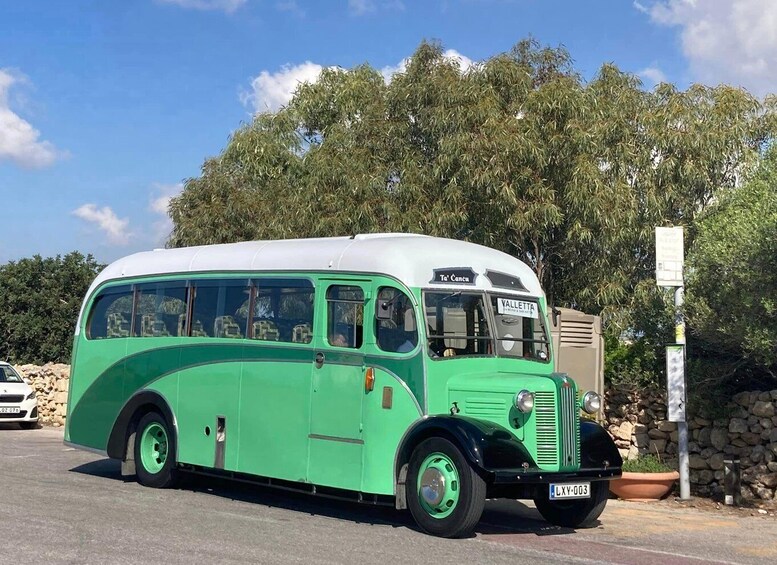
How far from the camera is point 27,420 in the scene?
912 inches

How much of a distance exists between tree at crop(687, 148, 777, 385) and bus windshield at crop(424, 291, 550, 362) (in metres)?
2.73

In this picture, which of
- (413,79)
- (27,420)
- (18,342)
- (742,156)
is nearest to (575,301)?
(742,156)

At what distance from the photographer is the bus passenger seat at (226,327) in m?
12.1

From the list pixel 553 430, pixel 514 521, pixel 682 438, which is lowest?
pixel 514 521

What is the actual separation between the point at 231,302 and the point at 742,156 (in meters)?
11.0

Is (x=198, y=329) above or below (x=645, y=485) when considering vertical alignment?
above

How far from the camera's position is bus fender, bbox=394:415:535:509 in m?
9.32

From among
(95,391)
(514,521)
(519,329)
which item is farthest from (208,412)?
(519,329)

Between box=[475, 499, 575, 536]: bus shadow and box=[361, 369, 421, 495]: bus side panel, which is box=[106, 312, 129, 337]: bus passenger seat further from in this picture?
box=[475, 499, 575, 536]: bus shadow

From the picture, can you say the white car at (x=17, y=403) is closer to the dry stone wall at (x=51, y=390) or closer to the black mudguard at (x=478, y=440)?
the dry stone wall at (x=51, y=390)

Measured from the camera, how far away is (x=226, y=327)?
484 inches

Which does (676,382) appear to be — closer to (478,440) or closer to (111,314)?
(478,440)

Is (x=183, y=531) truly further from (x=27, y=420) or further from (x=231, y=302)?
(x=27, y=420)

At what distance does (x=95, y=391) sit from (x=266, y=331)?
371 cm
